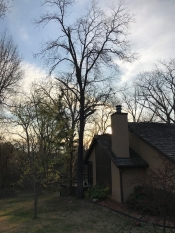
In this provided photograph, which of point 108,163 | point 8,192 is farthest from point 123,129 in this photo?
point 8,192

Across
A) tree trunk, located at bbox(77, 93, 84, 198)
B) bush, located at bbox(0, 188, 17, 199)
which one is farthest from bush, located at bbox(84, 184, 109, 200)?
bush, located at bbox(0, 188, 17, 199)

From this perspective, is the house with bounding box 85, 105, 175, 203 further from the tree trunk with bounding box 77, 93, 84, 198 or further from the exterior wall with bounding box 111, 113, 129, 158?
the tree trunk with bounding box 77, 93, 84, 198

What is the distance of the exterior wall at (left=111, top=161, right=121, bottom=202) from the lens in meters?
12.7

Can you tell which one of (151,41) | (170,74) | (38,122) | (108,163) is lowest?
(108,163)

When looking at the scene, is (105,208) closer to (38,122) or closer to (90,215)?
(90,215)

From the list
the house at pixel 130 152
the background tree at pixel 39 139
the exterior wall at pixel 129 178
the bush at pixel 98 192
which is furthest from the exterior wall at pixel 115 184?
the background tree at pixel 39 139

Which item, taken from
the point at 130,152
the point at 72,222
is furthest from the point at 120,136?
the point at 72,222

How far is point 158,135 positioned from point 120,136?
2.48 meters

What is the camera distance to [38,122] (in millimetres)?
9891

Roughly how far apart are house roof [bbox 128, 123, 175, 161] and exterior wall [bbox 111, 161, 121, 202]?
2552 mm

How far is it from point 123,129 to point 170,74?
1959 centimetres

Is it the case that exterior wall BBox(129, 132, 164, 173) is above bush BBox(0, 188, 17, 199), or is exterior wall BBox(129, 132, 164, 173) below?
above

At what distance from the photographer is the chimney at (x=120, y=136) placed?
43.2 ft

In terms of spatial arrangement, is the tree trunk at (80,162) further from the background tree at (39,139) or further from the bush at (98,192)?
the background tree at (39,139)
